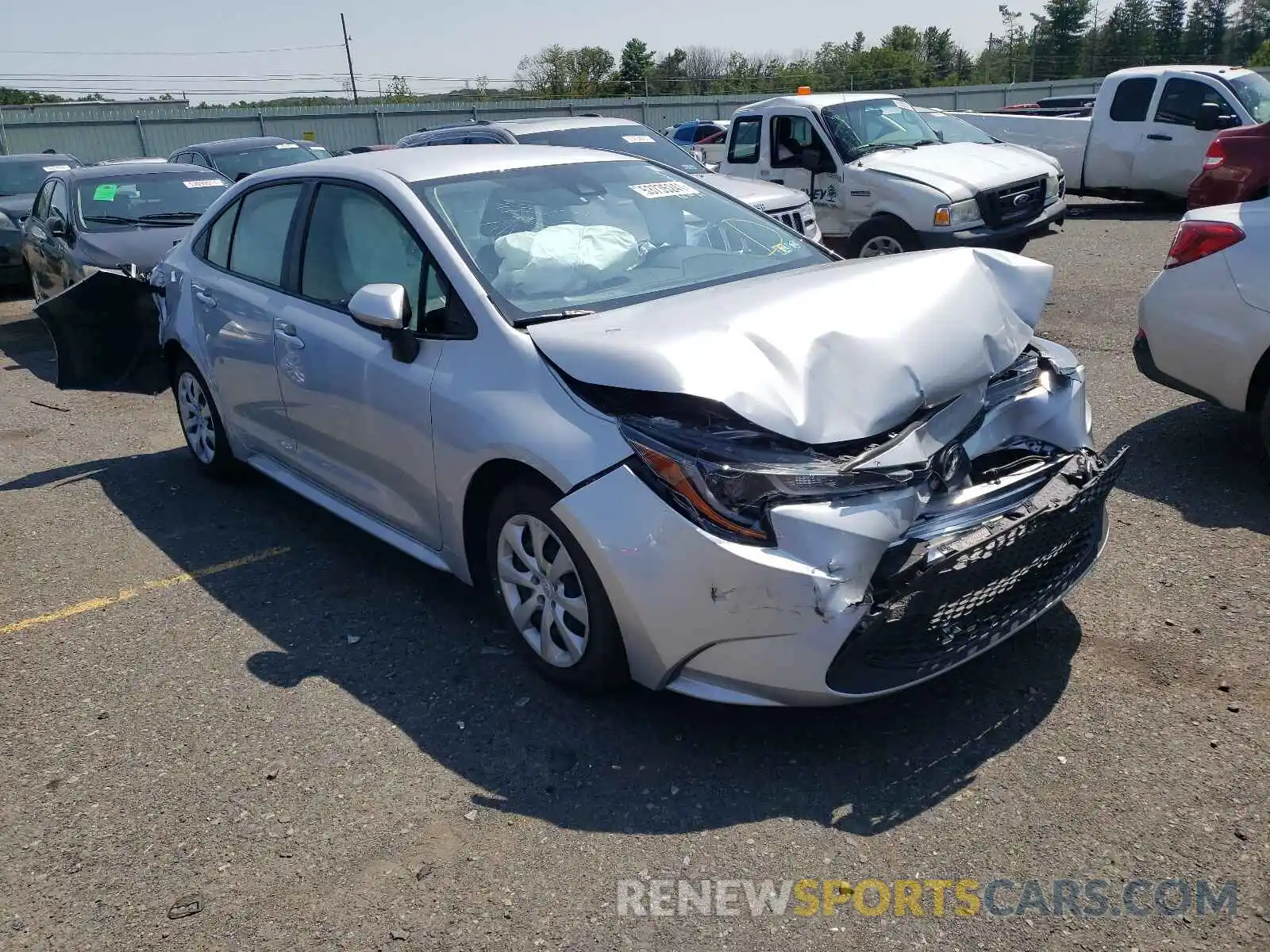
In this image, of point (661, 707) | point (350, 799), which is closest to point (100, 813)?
point (350, 799)

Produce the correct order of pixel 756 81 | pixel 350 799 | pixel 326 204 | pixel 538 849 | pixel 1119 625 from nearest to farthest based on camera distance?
1. pixel 538 849
2. pixel 350 799
3. pixel 1119 625
4. pixel 326 204
5. pixel 756 81

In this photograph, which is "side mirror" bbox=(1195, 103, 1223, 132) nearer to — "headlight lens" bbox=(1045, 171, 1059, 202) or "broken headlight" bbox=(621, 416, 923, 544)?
"headlight lens" bbox=(1045, 171, 1059, 202)

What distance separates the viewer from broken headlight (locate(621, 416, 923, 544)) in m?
3.05

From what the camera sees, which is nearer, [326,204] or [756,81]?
[326,204]

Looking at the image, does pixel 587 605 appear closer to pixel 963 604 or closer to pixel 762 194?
pixel 963 604

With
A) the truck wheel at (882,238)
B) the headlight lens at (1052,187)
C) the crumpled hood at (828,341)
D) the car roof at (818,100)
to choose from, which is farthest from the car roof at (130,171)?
the crumpled hood at (828,341)

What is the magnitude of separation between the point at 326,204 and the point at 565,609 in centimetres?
233

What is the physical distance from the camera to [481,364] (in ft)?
12.3

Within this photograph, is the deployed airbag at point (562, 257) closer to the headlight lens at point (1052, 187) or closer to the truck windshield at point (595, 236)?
the truck windshield at point (595, 236)

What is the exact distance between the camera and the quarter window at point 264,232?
5070 millimetres

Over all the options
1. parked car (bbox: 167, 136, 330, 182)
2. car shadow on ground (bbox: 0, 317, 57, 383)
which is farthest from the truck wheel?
parked car (bbox: 167, 136, 330, 182)

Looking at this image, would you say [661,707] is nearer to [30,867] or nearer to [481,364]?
[481,364]

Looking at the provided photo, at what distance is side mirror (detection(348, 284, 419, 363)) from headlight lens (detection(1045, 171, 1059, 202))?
27.7ft

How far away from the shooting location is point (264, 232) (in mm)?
5262
